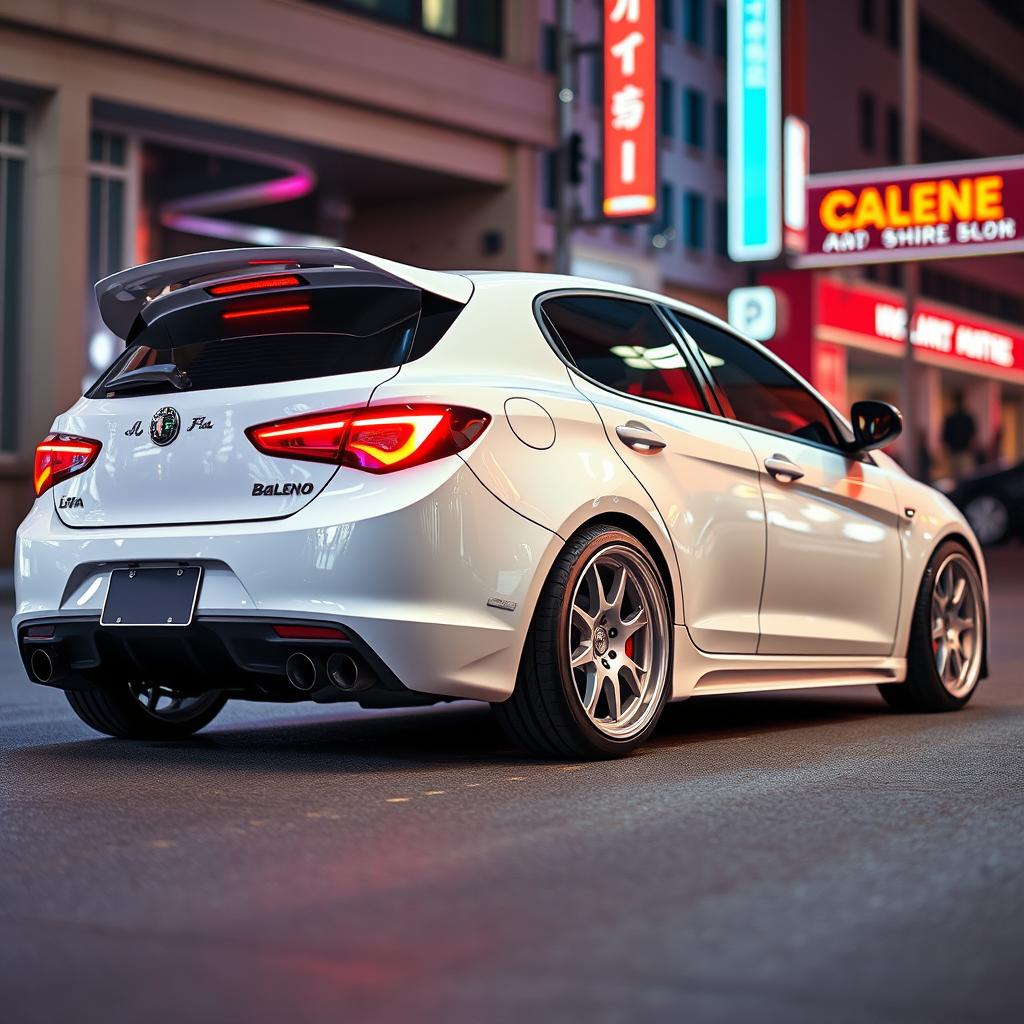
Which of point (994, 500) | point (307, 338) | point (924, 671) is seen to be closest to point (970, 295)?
point (994, 500)

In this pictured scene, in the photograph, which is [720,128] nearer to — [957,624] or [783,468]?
[957,624]

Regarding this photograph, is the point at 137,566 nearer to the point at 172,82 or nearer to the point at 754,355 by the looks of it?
the point at 754,355

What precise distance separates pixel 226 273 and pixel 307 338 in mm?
543

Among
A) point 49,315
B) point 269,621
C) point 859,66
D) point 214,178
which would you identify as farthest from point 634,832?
point 859,66

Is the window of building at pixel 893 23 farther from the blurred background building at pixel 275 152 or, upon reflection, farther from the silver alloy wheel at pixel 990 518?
the silver alloy wheel at pixel 990 518

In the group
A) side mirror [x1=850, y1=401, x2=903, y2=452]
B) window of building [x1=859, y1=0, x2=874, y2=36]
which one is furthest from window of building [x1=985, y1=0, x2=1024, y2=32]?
side mirror [x1=850, y1=401, x2=903, y2=452]

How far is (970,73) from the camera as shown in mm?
57250

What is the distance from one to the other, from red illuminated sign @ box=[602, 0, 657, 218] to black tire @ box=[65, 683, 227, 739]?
20.2 m

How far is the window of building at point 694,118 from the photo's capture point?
47125mm

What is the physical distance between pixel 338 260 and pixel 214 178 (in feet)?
72.9

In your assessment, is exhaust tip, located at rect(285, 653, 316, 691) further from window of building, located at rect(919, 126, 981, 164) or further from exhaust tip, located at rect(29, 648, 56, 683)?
window of building, located at rect(919, 126, 981, 164)

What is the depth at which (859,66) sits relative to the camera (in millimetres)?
48375

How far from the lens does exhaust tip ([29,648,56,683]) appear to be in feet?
20.0

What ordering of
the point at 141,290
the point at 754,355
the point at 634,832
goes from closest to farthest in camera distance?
the point at 634,832
the point at 141,290
the point at 754,355
